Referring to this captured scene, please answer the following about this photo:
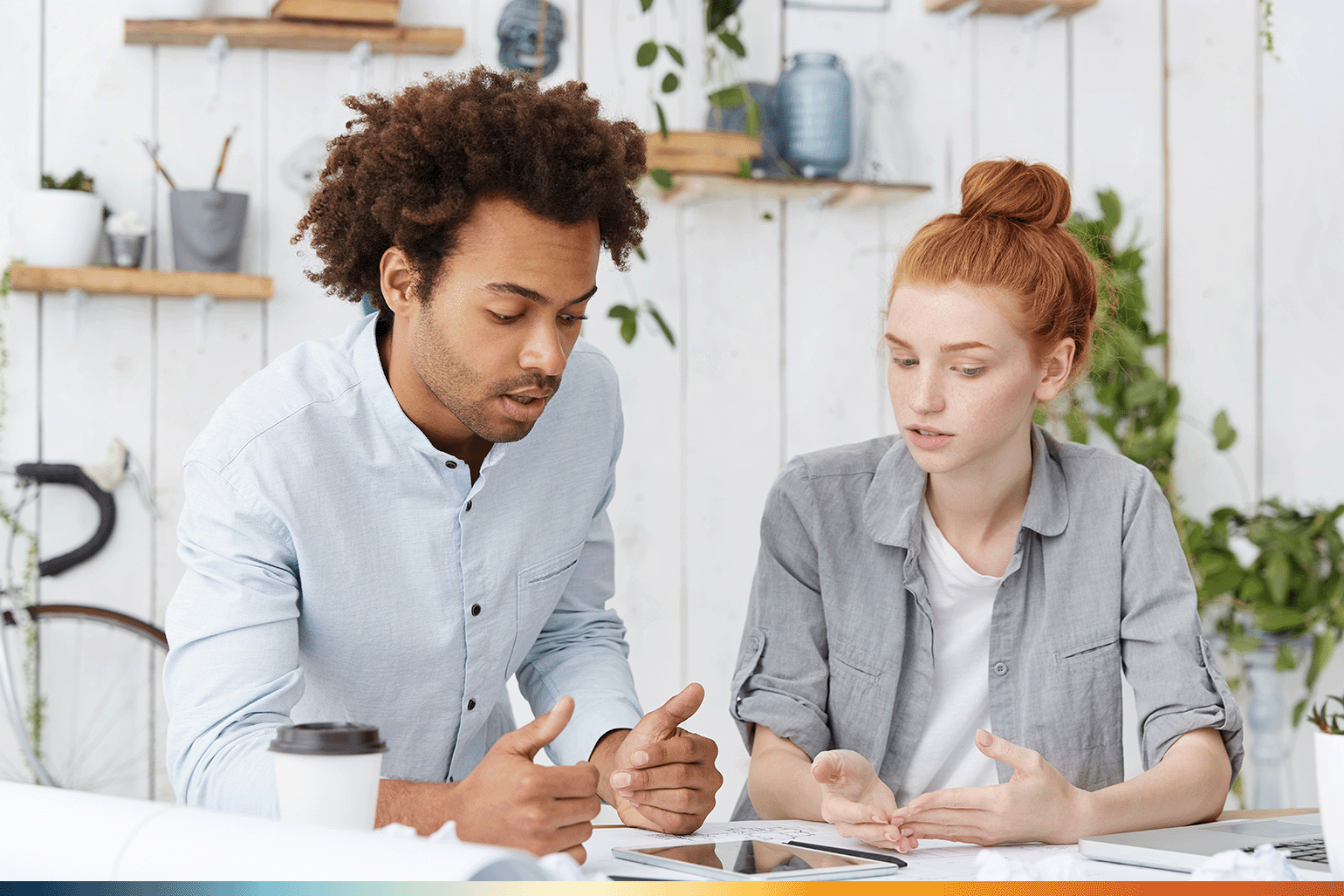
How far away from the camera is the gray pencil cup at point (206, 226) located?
240 cm

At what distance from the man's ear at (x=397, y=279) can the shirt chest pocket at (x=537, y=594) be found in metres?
0.32

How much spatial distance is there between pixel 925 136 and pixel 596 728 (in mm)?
1900

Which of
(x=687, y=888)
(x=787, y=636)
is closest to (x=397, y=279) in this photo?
(x=787, y=636)

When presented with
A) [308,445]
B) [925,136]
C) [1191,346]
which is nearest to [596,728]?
[308,445]

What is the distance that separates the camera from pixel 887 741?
4.71ft

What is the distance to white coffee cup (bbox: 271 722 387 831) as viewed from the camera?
31.2 inches

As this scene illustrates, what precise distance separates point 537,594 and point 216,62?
1610 mm

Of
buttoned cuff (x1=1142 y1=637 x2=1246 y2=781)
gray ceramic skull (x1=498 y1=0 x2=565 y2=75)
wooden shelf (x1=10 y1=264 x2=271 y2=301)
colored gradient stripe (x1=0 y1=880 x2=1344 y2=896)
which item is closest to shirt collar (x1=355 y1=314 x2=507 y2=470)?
colored gradient stripe (x1=0 y1=880 x2=1344 y2=896)

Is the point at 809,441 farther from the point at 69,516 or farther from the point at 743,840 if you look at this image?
the point at 743,840

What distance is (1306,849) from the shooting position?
101 cm

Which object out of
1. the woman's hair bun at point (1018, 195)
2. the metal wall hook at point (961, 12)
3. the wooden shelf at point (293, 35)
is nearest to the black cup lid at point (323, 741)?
the woman's hair bun at point (1018, 195)

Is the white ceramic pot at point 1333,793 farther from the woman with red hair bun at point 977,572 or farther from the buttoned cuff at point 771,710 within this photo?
the buttoned cuff at point 771,710

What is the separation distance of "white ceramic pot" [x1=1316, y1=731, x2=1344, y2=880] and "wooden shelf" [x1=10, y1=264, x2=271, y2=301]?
6.78ft

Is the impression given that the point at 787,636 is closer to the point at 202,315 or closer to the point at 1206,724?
the point at 1206,724
